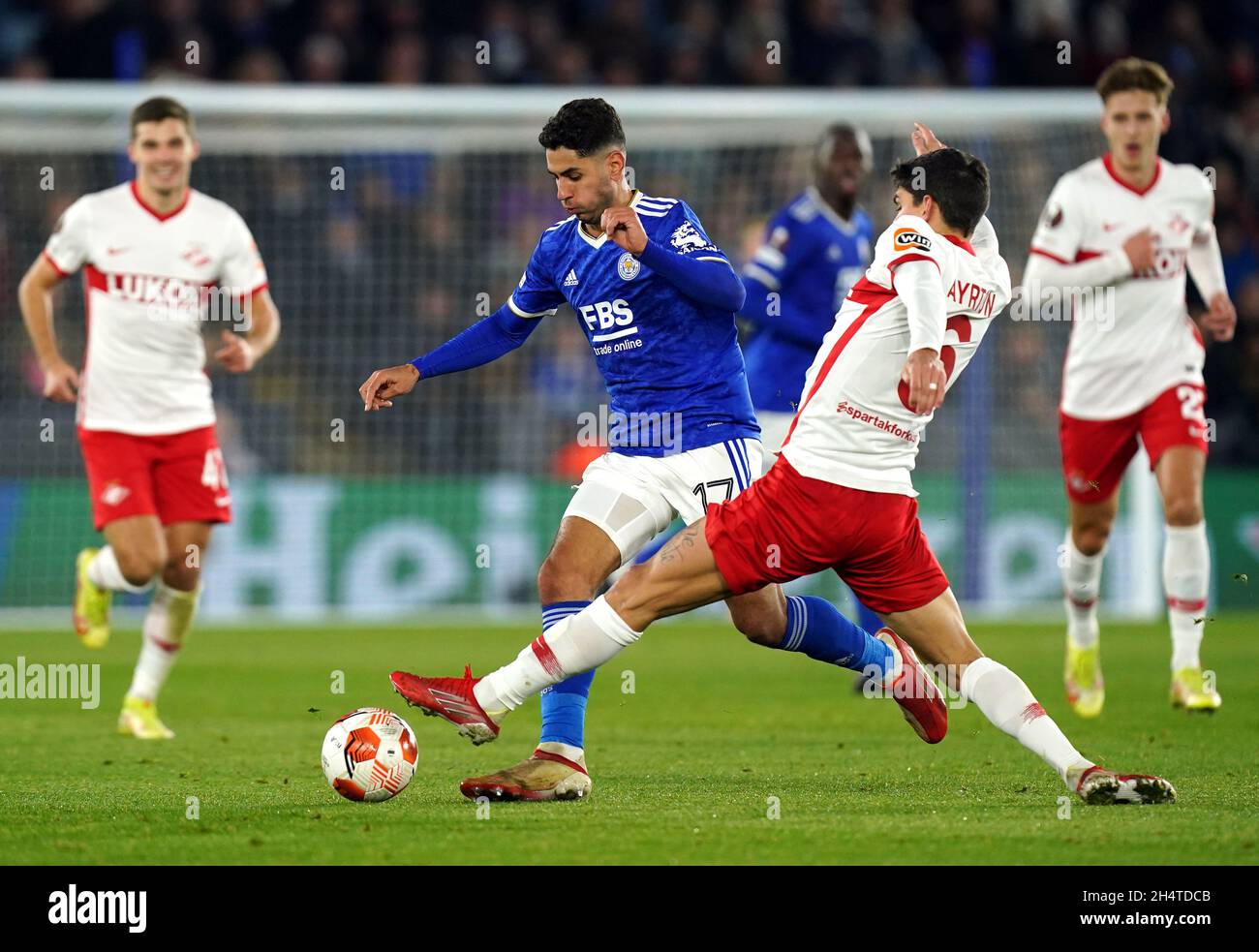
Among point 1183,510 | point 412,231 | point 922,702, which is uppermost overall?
point 412,231

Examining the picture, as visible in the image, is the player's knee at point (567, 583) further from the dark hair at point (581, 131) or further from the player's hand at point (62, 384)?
the player's hand at point (62, 384)

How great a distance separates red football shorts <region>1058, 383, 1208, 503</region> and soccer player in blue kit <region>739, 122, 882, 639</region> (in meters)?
1.65

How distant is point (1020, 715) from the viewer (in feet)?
17.8

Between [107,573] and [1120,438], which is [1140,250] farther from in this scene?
[107,573]

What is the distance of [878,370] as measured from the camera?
546 cm

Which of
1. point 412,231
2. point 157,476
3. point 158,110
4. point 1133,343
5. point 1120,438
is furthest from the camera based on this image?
point 412,231

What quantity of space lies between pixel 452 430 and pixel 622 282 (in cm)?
919

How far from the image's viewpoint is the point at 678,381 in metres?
6.19

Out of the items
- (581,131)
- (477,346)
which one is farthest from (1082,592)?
(581,131)

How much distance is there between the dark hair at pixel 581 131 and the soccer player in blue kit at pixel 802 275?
362 cm

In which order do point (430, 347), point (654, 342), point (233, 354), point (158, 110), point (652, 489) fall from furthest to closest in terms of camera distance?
point (430, 347)
point (158, 110)
point (233, 354)
point (654, 342)
point (652, 489)

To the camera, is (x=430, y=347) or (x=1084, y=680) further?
(x=430, y=347)

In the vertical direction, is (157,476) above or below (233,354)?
below

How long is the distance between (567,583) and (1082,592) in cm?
332
